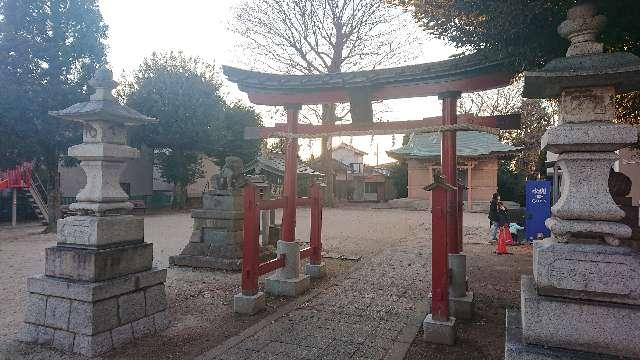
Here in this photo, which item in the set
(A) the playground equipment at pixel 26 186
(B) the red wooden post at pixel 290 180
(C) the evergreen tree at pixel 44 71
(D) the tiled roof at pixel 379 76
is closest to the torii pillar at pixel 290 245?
(B) the red wooden post at pixel 290 180

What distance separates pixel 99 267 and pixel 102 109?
1.92 metres

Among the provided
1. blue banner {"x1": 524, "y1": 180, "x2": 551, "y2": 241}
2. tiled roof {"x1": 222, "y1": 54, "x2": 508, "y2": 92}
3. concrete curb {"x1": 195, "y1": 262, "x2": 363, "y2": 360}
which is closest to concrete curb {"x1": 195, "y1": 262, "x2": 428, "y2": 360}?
concrete curb {"x1": 195, "y1": 262, "x2": 363, "y2": 360}

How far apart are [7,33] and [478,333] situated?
17838 millimetres

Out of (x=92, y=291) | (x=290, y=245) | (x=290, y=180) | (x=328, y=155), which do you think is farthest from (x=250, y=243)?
(x=328, y=155)

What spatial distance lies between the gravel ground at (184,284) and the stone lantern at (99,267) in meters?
0.25

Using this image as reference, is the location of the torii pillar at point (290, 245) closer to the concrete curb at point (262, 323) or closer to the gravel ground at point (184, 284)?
the concrete curb at point (262, 323)

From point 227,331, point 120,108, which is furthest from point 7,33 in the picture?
point 227,331

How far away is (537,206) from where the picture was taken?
38.3ft

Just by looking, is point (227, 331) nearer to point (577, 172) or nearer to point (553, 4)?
point (577, 172)

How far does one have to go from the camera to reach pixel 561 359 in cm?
256

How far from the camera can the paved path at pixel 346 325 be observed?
435 cm

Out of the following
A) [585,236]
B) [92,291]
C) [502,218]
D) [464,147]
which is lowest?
[92,291]

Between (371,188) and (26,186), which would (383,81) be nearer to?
(26,186)

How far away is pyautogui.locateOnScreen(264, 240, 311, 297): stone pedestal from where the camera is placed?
6.64m
